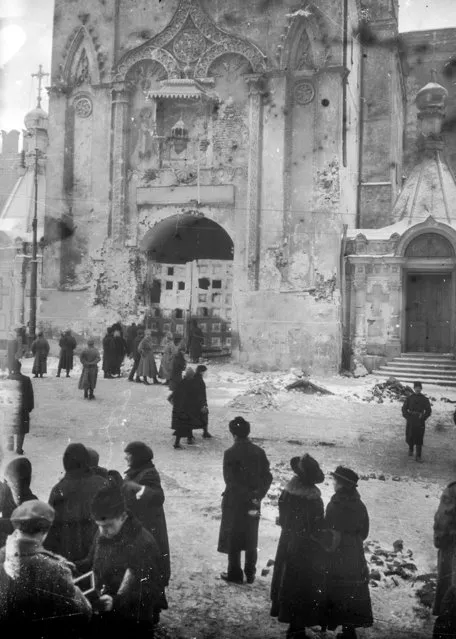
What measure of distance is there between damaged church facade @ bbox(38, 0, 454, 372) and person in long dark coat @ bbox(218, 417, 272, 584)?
39.5ft

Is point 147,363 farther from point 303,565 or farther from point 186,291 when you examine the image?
point 303,565

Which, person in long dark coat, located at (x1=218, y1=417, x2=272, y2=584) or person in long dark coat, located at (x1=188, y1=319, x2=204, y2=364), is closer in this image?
person in long dark coat, located at (x1=218, y1=417, x2=272, y2=584)


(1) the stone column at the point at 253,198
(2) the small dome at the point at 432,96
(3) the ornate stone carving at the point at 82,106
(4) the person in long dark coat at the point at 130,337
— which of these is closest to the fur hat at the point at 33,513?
(1) the stone column at the point at 253,198

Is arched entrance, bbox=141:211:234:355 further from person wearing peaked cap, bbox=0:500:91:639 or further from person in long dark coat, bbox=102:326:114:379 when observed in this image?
person wearing peaked cap, bbox=0:500:91:639

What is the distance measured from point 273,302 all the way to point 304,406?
5200mm

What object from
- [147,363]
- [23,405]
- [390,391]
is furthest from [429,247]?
[23,405]

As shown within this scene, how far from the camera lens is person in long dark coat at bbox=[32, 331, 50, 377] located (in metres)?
14.8

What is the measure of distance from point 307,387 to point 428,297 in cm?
615

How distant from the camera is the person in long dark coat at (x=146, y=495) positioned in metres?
4.45

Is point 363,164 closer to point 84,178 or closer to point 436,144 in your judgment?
point 436,144

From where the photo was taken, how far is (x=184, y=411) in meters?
9.41

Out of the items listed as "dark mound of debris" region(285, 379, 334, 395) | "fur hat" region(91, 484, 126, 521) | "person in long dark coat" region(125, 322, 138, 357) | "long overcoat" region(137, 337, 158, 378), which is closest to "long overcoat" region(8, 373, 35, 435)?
"fur hat" region(91, 484, 126, 521)

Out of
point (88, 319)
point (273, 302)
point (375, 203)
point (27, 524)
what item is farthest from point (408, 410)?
point (375, 203)

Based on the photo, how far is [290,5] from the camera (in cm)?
1722
